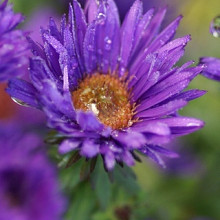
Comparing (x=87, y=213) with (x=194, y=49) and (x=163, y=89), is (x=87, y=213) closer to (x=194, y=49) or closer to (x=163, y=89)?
(x=163, y=89)

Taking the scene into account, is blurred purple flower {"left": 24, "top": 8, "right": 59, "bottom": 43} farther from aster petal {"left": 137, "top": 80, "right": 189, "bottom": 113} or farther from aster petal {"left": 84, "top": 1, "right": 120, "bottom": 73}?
aster petal {"left": 137, "top": 80, "right": 189, "bottom": 113}

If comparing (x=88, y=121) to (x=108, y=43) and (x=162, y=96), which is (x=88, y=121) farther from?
(x=108, y=43)

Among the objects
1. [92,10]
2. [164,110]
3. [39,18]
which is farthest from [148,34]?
[39,18]

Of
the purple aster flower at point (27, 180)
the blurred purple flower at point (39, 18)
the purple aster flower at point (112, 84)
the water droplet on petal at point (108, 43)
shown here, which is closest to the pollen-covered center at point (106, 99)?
the purple aster flower at point (112, 84)

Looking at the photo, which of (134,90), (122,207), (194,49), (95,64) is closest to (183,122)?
(134,90)

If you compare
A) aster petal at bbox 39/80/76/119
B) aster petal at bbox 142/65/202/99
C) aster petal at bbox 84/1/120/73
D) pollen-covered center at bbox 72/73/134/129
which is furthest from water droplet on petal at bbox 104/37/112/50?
aster petal at bbox 39/80/76/119

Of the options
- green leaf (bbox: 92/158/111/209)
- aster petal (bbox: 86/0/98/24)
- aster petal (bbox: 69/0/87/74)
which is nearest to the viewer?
aster petal (bbox: 69/0/87/74)
